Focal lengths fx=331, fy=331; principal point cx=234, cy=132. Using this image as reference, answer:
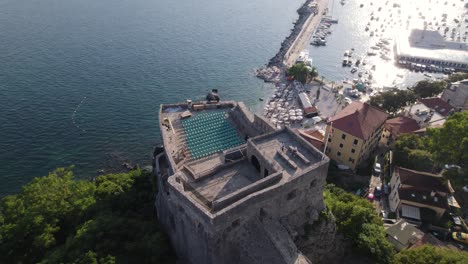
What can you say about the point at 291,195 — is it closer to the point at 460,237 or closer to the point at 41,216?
the point at 460,237

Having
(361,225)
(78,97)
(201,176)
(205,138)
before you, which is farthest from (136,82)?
(361,225)

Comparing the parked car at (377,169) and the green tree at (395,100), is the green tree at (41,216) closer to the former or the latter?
the parked car at (377,169)

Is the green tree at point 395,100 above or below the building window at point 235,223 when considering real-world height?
above

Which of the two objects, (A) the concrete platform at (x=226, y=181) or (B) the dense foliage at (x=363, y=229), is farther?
(B) the dense foliage at (x=363, y=229)

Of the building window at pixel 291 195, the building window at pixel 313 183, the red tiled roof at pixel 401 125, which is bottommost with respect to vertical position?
the red tiled roof at pixel 401 125

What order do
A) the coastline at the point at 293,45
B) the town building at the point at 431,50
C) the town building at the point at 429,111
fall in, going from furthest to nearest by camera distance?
the town building at the point at 431,50, the coastline at the point at 293,45, the town building at the point at 429,111

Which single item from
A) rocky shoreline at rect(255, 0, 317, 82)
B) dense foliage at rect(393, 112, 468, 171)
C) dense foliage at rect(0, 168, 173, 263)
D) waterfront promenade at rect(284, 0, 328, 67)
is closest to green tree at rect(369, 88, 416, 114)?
dense foliage at rect(393, 112, 468, 171)

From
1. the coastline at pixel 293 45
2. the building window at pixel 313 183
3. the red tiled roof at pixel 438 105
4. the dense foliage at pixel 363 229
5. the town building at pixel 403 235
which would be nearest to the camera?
the building window at pixel 313 183

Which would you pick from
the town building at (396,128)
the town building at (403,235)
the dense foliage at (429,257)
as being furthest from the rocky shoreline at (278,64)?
the dense foliage at (429,257)

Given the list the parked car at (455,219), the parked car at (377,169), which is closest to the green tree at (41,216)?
the parked car at (377,169)
